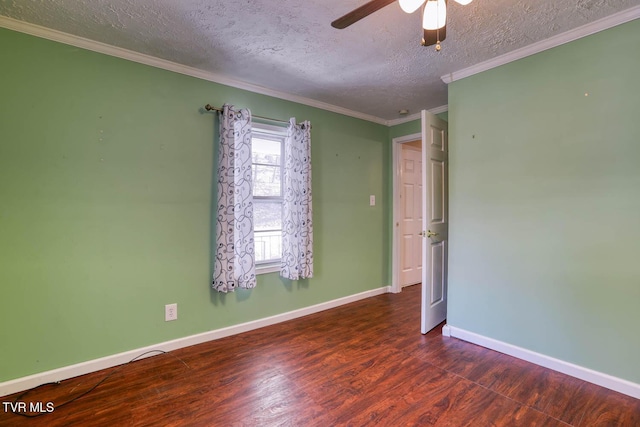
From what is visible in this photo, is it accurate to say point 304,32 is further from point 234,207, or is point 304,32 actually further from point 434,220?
point 434,220

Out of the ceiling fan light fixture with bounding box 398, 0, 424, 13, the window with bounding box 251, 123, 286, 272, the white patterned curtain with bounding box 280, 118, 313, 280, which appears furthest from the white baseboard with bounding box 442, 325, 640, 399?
the ceiling fan light fixture with bounding box 398, 0, 424, 13

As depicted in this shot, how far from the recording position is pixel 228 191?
2.71 m

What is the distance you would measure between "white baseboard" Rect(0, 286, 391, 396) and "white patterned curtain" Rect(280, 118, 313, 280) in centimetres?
48

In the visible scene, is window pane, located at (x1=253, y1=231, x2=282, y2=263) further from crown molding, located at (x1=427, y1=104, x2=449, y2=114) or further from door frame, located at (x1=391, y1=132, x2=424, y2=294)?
crown molding, located at (x1=427, y1=104, x2=449, y2=114)

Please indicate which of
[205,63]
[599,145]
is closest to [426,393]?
[599,145]

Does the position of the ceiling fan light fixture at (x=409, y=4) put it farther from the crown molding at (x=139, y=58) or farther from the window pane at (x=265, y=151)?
the window pane at (x=265, y=151)

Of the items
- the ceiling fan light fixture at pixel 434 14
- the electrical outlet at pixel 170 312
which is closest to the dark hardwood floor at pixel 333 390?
the electrical outlet at pixel 170 312

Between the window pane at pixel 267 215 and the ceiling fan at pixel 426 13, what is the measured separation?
204 cm

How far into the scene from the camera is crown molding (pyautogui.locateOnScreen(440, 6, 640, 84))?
6.35 ft

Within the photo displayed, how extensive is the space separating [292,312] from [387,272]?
163cm

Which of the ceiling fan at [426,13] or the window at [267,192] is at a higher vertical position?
the ceiling fan at [426,13]

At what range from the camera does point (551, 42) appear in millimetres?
2221

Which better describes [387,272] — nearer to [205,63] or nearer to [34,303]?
[205,63]

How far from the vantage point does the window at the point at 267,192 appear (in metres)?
3.16
